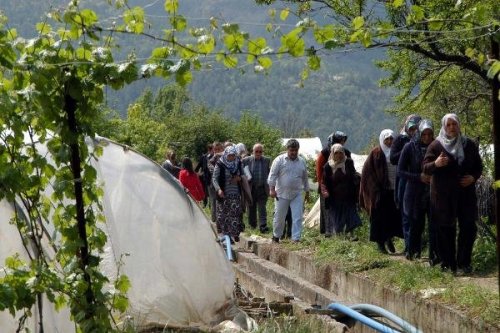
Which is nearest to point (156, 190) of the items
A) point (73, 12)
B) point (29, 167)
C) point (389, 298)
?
point (389, 298)

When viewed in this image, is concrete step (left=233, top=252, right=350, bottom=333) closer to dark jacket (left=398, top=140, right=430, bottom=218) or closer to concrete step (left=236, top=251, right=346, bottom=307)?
concrete step (left=236, top=251, right=346, bottom=307)

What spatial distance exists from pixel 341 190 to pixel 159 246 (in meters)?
6.83

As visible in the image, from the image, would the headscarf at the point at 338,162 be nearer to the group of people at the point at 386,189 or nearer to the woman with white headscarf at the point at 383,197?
the group of people at the point at 386,189

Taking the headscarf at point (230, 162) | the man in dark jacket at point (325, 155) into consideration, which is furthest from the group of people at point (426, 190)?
the headscarf at point (230, 162)

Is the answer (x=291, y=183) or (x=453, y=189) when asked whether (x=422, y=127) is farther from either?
(x=291, y=183)

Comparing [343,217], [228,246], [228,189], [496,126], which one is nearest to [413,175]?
[496,126]

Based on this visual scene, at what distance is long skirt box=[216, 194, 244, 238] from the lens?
1911cm

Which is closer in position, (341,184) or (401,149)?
(401,149)

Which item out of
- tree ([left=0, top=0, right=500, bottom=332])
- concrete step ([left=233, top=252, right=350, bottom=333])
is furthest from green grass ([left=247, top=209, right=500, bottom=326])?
tree ([left=0, top=0, right=500, bottom=332])

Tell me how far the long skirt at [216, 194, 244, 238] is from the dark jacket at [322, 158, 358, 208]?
2.55 m

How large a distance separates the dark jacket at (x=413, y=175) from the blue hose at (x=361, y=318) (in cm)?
236

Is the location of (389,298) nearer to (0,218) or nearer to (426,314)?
(426,314)

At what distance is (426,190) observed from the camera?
13336 millimetres

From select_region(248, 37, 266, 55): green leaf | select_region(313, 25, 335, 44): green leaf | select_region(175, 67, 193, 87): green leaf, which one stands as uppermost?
select_region(313, 25, 335, 44): green leaf
